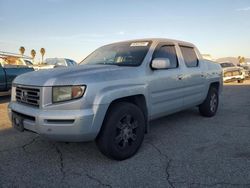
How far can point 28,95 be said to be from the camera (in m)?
3.49

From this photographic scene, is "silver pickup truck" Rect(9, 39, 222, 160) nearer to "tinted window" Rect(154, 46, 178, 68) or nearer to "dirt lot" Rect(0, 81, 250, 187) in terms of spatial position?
"tinted window" Rect(154, 46, 178, 68)

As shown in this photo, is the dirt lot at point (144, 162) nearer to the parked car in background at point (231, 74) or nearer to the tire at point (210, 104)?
the tire at point (210, 104)

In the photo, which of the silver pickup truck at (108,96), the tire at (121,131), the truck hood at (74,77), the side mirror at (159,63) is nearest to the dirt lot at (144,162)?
the tire at (121,131)

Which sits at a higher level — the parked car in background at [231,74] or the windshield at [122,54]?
the windshield at [122,54]

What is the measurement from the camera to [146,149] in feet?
13.6

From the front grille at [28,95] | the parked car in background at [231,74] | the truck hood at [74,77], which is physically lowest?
the parked car in background at [231,74]

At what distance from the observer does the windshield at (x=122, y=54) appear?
4.25 m

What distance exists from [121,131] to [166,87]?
4.30ft

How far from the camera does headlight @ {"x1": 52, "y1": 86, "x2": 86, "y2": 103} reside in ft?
10.5

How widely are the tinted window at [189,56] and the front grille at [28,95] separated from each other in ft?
10.3

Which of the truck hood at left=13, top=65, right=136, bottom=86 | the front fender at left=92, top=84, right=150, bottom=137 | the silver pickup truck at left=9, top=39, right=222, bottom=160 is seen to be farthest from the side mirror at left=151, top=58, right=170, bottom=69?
the front fender at left=92, top=84, right=150, bottom=137

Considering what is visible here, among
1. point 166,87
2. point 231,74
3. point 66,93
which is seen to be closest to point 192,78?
point 166,87

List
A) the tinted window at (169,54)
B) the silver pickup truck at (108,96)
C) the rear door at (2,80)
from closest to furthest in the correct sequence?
1. the silver pickup truck at (108,96)
2. the tinted window at (169,54)
3. the rear door at (2,80)

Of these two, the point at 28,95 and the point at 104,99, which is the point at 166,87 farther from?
the point at 28,95
